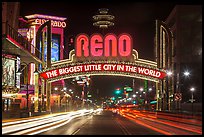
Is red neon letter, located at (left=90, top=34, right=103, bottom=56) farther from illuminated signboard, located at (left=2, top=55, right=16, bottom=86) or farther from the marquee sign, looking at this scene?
illuminated signboard, located at (left=2, top=55, right=16, bottom=86)

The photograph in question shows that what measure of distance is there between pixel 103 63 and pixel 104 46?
2.39 m

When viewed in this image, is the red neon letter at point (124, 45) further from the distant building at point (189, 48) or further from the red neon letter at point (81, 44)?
the distant building at point (189, 48)

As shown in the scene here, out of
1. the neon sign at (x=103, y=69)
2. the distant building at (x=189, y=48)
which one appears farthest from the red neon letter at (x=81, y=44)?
the distant building at (x=189, y=48)

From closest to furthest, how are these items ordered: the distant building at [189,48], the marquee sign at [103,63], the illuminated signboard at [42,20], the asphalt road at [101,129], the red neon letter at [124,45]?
the asphalt road at [101,129]
the marquee sign at [103,63]
the red neon letter at [124,45]
the distant building at [189,48]
the illuminated signboard at [42,20]

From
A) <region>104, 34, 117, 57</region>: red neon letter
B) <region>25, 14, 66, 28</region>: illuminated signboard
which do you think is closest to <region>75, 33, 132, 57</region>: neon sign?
<region>104, 34, 117, 57</region>: red neon letter

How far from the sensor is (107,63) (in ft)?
158

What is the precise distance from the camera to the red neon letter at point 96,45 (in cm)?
4881

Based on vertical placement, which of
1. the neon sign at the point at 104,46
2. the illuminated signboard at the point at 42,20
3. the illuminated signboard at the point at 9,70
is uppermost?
the illuminated signboard at the point at 42,20

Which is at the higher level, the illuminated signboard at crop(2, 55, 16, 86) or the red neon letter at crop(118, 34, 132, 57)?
the red neon letter at crop(118, 34, 132, 57)

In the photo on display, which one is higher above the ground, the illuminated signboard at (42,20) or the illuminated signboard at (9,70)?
the illuminated signboard at (42,20)

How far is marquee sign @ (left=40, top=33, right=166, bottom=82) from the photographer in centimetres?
4806

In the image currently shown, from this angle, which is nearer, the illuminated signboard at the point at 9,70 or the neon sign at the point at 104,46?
the illuminated signboard at the point at 9,70

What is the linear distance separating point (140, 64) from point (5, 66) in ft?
53.3

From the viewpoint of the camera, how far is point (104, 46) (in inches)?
1933
